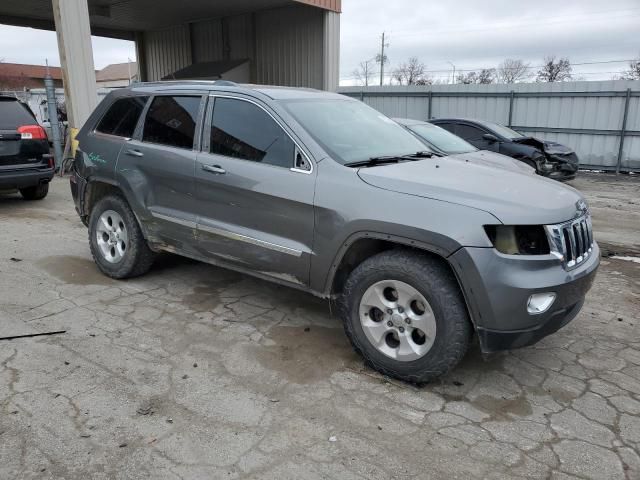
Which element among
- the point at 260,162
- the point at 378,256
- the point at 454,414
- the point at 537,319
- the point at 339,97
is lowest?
the point at 454,414

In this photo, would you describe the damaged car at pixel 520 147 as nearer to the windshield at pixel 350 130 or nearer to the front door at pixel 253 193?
the windshield at pixel 350 130

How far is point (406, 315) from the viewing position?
10.3 feet

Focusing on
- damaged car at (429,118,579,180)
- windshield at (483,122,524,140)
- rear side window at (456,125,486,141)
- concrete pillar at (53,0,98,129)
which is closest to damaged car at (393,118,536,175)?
damaged car at (429,118,579,180)

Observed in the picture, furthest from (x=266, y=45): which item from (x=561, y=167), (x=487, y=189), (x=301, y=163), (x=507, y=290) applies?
(x=507, y=290)

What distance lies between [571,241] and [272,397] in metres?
2.03

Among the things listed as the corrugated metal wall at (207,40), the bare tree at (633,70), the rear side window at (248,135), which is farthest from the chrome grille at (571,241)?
the bare tree at (633,70)

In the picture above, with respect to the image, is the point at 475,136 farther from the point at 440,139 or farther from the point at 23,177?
the point at 23,177

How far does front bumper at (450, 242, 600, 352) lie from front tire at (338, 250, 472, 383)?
126mm

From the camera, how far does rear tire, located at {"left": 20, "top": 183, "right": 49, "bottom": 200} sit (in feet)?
29.4

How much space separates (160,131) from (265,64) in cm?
1434

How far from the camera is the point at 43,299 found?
178 inches

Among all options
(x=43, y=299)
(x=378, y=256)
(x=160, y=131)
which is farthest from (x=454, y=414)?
(x=43, y=299)

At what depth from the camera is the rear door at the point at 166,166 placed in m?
4.21

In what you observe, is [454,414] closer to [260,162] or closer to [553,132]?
[260,162]
